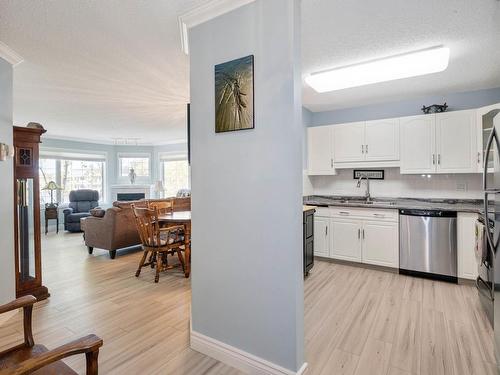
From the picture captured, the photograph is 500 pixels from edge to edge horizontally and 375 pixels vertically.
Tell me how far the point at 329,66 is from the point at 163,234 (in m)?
3.17

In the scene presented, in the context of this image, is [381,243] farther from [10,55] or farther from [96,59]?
[10,55]

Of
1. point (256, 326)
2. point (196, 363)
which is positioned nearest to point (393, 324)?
point (256, 326)

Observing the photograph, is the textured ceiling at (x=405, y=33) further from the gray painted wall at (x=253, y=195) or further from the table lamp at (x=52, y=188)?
the table lamp at (x=52, y=188)

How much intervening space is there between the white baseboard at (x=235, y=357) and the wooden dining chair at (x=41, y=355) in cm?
100

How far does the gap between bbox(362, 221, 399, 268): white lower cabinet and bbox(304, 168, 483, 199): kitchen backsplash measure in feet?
2.63

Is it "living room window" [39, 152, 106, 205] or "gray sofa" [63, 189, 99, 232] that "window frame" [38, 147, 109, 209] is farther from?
"gray sofa" [63, 189, 99, 232]

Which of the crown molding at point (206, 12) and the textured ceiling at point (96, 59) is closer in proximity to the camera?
the crown molding at point (206, 12)

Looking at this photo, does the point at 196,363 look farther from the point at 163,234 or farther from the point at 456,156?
the point at 456,156

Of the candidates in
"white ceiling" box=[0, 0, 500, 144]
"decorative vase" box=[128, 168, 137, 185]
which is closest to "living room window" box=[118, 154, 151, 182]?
"decorative vase" box=[128, 168, 137, 185]

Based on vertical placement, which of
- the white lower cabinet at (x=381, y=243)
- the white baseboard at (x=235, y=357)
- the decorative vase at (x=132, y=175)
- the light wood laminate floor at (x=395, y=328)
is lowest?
the light wood laminate floor at (x=395, y=328)

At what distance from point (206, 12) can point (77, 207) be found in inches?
269

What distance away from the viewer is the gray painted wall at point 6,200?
8.10 ft

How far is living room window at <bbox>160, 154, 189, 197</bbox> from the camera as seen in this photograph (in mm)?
8602

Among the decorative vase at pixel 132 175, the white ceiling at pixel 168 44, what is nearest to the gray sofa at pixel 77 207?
the decorative vase at pixel 132 175
